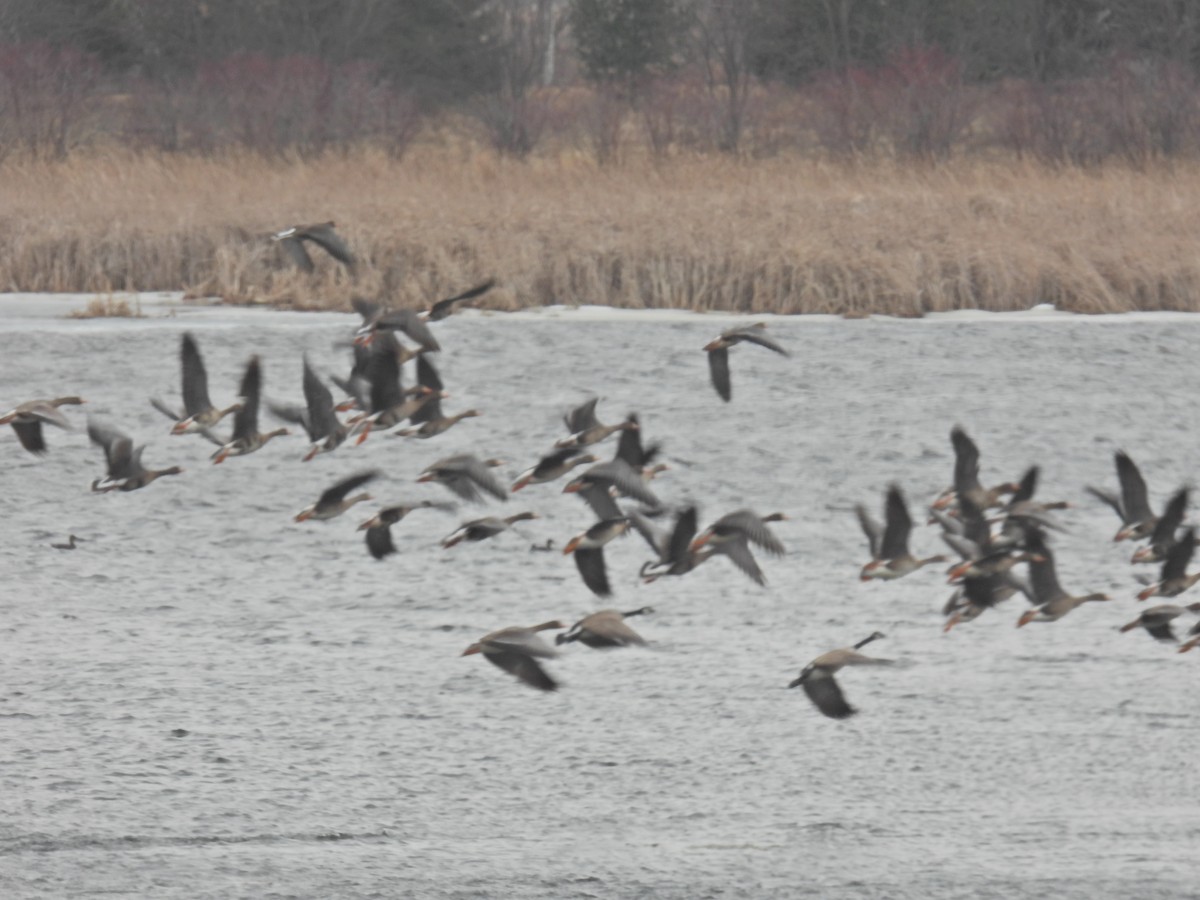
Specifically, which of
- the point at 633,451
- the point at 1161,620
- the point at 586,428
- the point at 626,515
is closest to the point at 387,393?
the point at 586,428

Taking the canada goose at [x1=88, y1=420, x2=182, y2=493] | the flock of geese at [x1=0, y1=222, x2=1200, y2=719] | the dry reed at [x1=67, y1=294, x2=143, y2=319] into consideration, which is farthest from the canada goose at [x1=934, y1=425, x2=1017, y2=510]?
the dry reed at [x1=67, y1=294, x2=143, y2=319]

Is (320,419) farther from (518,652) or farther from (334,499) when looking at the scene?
(518,652)

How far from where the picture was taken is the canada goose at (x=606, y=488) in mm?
6984

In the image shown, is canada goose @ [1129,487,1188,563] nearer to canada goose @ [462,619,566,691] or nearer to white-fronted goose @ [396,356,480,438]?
canada goose @ [462,619,566,691]

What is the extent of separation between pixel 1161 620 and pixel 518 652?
2.41 m

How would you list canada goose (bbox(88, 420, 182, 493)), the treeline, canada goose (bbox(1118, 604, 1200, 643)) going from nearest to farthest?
1. canada goose (bbox(1118, 604, 1200, 643))
2. canada goose (bbox(88, 420, 182, 493))
3. the treeline

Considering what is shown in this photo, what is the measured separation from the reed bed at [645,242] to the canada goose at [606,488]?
7.25m

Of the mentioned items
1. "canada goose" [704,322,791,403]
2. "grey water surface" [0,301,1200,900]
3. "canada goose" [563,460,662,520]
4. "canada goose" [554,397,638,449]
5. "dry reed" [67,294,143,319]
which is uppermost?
"dry reed" [67,294,143,319]

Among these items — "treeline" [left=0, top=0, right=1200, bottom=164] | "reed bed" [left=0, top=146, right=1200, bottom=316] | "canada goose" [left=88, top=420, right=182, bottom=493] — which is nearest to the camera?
"canada goose" [left=88, top=420, right=182, bottom=493]

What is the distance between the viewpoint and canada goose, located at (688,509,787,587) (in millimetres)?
6625

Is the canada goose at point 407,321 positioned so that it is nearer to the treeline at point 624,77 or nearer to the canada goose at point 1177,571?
the canada goose at point 1177,571

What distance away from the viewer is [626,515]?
740cm

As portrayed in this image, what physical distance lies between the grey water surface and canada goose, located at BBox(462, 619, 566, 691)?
0.26 metres

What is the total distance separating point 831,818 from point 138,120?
2192cm
